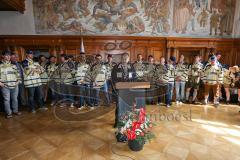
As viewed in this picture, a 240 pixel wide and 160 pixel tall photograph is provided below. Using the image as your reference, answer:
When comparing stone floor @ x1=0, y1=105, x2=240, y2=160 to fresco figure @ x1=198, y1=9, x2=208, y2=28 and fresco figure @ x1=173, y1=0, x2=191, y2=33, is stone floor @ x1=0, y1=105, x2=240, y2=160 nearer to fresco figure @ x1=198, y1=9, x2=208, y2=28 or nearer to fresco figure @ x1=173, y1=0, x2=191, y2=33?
fresco figure @ x1=173, y1=0, x2=191, y2=33

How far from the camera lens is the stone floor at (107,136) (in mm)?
3254

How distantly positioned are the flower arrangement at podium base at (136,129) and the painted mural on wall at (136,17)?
5044mm

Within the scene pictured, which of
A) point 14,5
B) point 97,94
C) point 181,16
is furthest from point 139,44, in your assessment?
point 14,5

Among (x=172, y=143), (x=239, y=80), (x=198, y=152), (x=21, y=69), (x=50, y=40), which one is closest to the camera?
(x=198, y=152)

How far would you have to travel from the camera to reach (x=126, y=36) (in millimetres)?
7566

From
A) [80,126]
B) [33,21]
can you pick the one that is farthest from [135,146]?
[33,21]

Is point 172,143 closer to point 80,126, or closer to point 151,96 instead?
point 80,126

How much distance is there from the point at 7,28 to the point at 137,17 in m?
5.59

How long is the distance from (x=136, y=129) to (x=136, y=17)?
569 centimetres

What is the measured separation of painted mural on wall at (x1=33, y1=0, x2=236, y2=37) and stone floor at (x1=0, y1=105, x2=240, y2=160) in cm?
375

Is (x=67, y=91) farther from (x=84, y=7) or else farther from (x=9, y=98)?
(x=84, y=7)

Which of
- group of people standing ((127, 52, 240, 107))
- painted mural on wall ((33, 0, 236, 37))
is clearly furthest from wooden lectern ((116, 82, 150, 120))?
painted mural on wall ((33, 0, 236, 37))

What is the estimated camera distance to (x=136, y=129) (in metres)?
3.26

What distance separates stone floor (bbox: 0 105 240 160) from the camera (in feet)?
10.7
